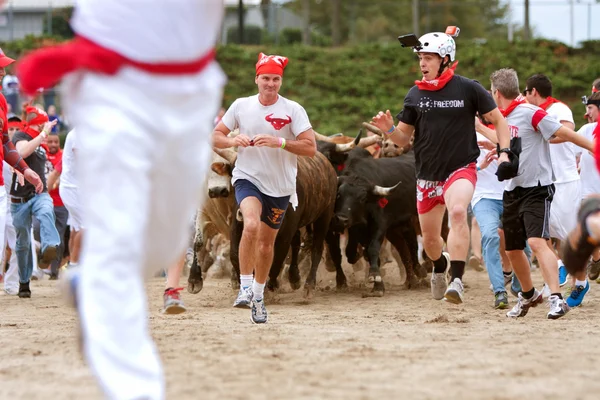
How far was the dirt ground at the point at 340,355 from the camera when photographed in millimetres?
5410

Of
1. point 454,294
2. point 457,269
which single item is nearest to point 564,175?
point 457,269

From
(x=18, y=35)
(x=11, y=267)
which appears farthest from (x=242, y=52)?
(x=11, y=267)

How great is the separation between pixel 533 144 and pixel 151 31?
582 centimetres

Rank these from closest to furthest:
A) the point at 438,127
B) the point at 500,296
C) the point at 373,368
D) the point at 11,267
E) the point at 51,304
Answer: the point at 373,368
the point at 438,127
the point at 500,296
the point at 51,304
the point at 11,267

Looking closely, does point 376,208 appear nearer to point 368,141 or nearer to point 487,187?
point 368,141

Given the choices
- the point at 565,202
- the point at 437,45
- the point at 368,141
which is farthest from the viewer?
the point at 368,141

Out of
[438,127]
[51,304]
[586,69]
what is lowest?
[51,304]

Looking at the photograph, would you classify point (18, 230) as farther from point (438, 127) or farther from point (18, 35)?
point (18, 35)

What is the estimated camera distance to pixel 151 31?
4.57m

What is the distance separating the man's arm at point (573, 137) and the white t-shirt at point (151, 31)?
4.95m

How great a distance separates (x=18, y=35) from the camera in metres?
34.0

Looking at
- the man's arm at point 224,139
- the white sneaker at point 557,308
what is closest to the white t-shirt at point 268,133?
the man's arm at point 224,139

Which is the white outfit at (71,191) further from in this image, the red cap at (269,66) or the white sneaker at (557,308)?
the white sneaker at (557,308)

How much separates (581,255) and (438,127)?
3.00 metres
